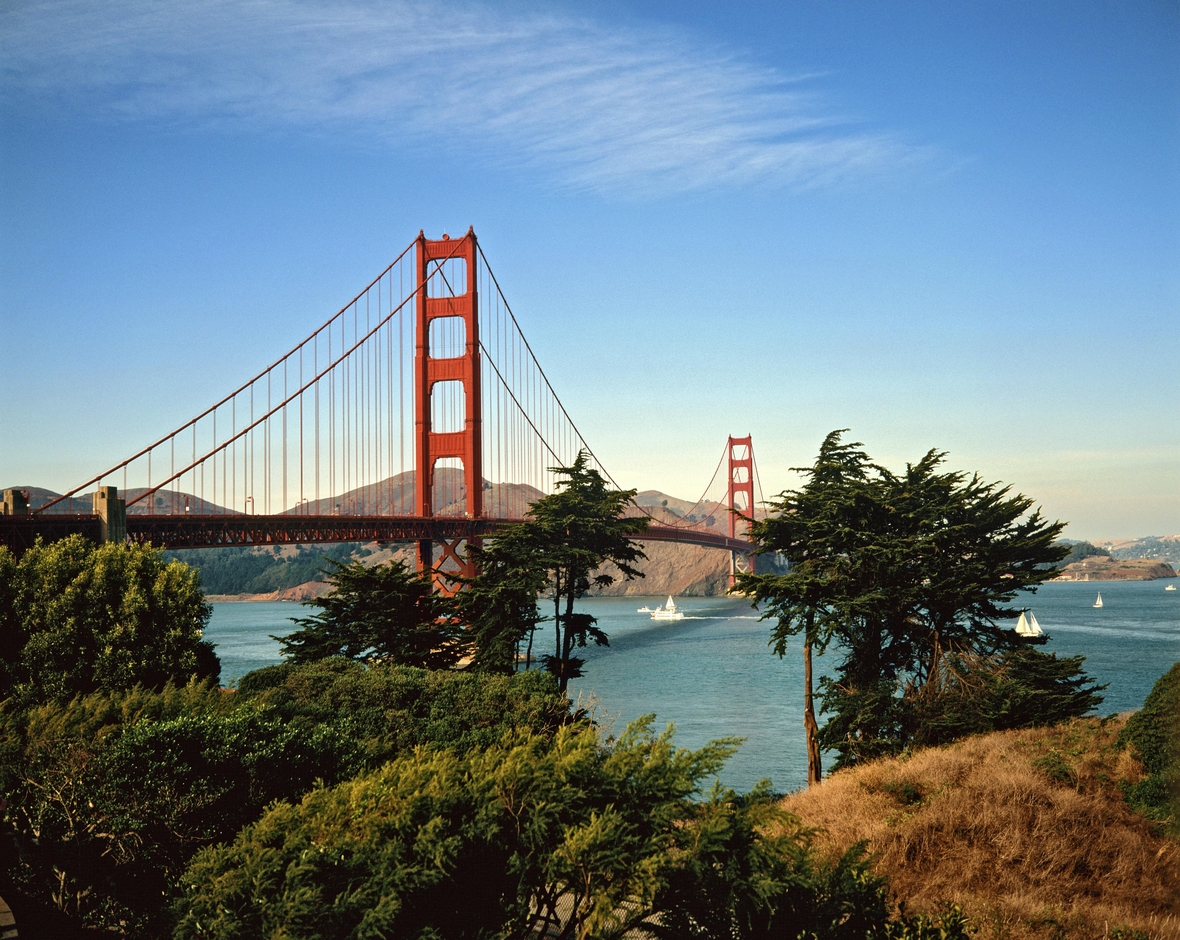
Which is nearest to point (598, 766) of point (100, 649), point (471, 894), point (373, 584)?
point (471, 894)

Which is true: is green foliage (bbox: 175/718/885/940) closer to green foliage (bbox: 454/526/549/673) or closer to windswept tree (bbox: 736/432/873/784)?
windswept tree (bbox: 736/432/873/784)

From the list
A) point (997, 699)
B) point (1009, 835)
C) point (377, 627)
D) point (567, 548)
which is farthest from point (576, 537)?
point (1009, 835)

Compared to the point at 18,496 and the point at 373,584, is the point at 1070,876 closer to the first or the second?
the point at 373,584

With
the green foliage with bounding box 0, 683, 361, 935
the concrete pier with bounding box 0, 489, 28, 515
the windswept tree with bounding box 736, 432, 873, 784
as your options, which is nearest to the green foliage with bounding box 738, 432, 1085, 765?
the windswept tree with bounding box 736, 432, 873, 784

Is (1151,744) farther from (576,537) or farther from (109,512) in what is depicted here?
(109,512)

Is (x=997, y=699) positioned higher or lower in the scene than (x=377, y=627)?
lower

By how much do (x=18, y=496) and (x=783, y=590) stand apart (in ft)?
76.1

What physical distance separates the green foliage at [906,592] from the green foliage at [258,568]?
131 m

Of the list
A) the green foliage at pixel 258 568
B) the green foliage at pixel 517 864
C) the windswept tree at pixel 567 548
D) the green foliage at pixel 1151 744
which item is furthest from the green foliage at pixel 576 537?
the green foliage at pixel 258 568

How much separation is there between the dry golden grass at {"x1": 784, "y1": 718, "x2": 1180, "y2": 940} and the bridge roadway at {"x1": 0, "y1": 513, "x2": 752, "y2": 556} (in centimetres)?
2214

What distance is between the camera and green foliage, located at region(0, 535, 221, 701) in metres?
24.0

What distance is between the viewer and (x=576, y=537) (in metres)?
34.7

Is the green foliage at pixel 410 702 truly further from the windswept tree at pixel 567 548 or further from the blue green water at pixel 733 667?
the windswept tree at pixel 567 548

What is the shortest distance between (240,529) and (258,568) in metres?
130
